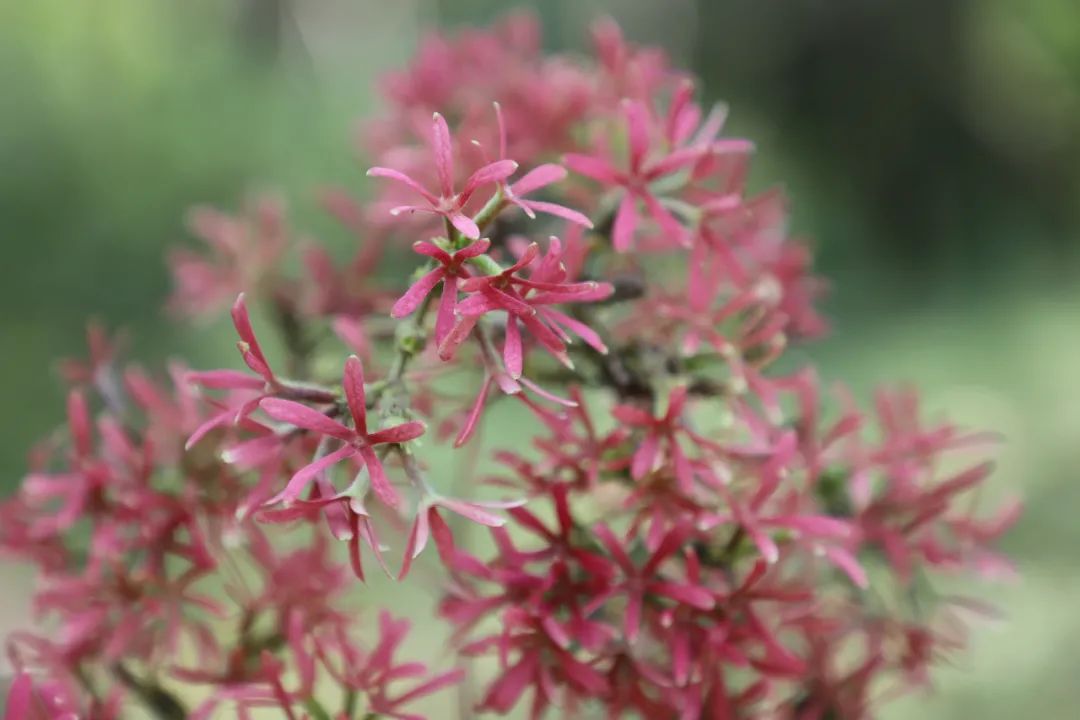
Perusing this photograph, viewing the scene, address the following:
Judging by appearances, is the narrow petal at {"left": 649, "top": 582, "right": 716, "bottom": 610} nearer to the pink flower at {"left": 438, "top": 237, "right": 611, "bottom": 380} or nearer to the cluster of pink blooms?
the cluster of pink blooms

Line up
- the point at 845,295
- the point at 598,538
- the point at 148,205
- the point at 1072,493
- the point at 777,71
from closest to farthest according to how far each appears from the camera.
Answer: the point at 598,538
the point at 1072,493
the point at 148,205
the point at 845,295
the point at 777,71

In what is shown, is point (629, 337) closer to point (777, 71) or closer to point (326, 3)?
point (777, 71)

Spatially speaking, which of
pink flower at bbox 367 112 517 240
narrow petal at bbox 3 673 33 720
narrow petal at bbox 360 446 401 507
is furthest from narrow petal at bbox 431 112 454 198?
narrow petal at bbox 3 673 33 720

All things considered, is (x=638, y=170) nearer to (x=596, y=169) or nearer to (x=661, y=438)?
(x=596, y=169)

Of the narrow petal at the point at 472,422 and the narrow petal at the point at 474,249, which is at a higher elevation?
the narrow petal at the point at 474,249

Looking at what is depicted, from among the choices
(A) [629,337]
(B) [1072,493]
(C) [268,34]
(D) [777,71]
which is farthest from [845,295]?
(A) [629,337]

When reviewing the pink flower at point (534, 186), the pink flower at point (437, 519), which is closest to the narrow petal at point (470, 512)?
the pink flower at point (437, 519)

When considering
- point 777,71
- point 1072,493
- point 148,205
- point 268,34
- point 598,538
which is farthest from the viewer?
point 268,34

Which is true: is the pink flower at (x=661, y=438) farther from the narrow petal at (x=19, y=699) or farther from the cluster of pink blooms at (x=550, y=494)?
the narrow petal at (x=19, y=699)
